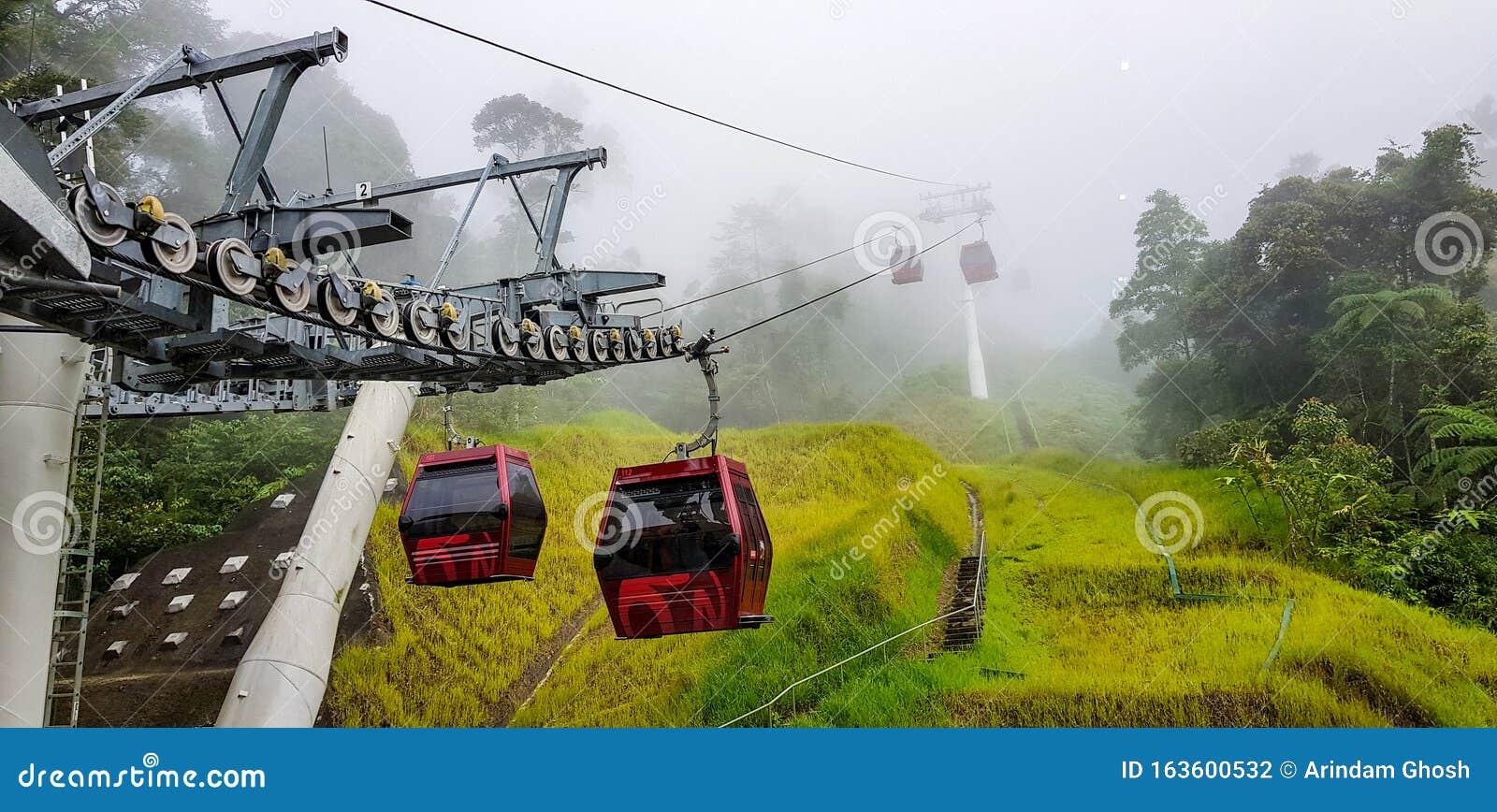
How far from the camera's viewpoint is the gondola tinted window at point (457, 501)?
24.4ft

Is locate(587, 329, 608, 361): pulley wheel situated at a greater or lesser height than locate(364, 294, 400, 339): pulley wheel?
greater

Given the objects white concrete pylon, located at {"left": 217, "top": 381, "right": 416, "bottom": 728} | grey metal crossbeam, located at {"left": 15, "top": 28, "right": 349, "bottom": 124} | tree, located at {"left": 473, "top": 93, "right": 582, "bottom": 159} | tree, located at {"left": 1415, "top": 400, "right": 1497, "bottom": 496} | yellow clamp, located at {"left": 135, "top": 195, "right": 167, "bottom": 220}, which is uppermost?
tree, located at {"left": 473, "top": 93, "right": 582, "bottom": 159}

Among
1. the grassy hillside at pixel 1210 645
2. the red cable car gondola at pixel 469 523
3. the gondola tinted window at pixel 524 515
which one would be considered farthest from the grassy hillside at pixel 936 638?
the red cable car gondola at pixel 469 523

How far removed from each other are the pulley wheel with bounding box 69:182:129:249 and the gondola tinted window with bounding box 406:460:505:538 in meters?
3.91

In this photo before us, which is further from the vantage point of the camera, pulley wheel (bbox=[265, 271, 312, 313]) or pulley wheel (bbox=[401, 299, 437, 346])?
pulley wheel (bbox=[401, 299, 437, 346])

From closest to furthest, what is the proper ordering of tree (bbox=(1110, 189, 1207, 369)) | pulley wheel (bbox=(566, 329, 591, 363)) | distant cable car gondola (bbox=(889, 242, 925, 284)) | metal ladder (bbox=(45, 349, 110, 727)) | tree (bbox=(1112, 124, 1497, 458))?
pulley wheel (bbox=(566, 329, 591, 363)) < metal ladder (bbox=(45, 349, 110, 727)) < tree (bbox=(1112, 124, 1497, 458)) < tree (bbox=(1110, 189, 1207, 369)) < distant cable car gondola (bbox=(889, 242, 925, 284))

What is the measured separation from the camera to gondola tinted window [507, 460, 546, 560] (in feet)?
24.7

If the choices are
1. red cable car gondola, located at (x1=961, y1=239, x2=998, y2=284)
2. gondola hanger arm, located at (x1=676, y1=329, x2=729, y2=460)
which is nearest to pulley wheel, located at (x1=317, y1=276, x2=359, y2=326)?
gondola hanger arm, located at (x1=676, y1=329, x2=729, y2=460)

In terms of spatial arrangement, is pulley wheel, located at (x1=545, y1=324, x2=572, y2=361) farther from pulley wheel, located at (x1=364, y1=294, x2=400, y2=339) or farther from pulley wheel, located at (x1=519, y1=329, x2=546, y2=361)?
pulley wheel, located at (x1=364, y1=294, x2=400, y2=339)

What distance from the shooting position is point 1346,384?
42.2ft

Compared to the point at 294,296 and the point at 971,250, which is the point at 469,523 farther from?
the point at 971,250

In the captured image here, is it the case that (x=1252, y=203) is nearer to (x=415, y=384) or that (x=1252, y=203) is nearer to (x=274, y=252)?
(x=415, y=384)

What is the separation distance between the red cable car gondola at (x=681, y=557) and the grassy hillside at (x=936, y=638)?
3046 millimetres

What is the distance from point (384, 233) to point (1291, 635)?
9148 mm
